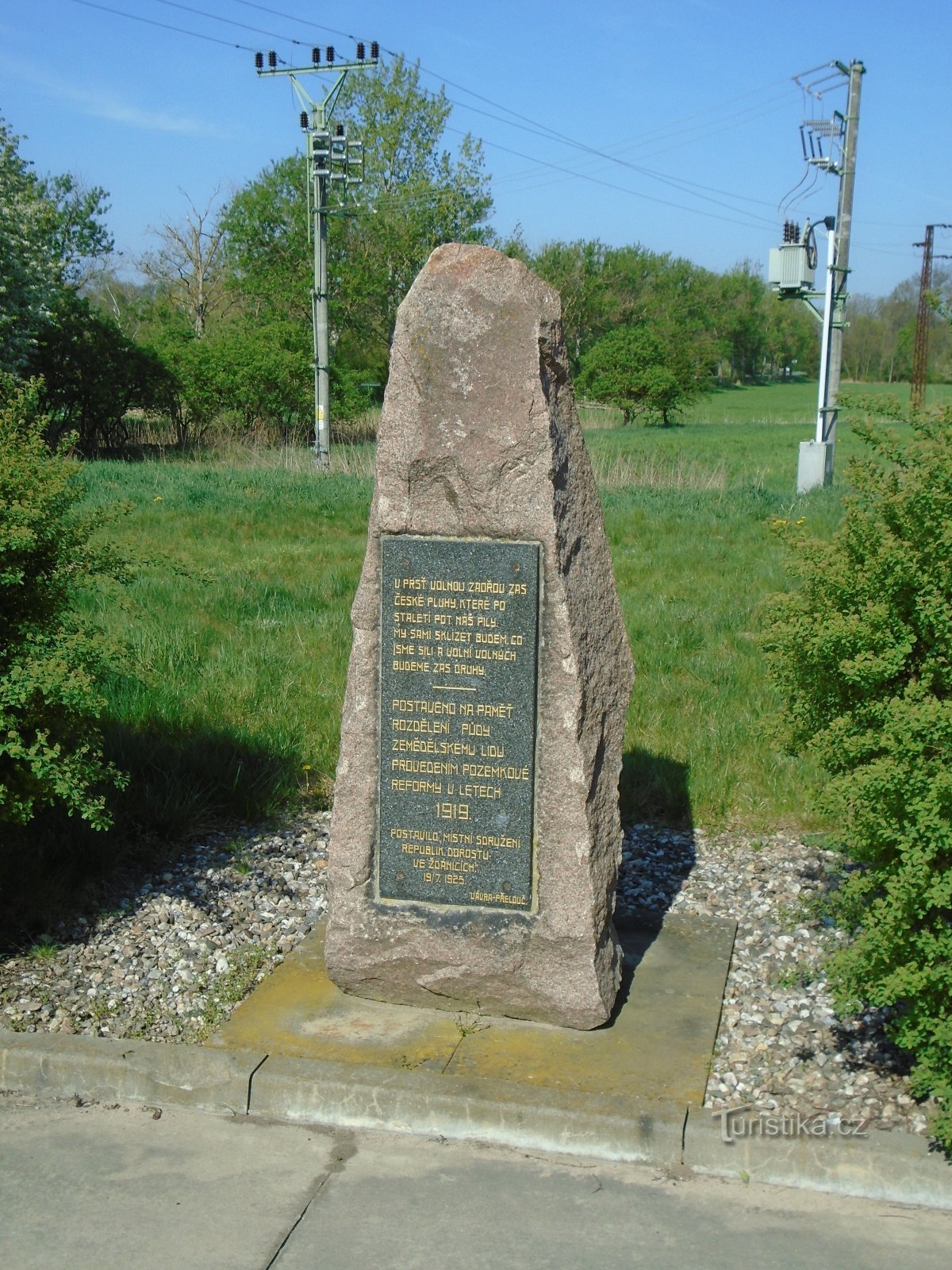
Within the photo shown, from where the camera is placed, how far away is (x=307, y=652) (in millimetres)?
7852

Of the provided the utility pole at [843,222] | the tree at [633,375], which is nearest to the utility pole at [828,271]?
the utility pole at [843,222]

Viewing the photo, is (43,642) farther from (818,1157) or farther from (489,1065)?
(818,1157)

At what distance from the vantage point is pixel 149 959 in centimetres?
444

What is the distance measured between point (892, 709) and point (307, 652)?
16.6ft

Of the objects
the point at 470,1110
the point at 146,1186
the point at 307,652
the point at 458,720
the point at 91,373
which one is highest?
the point at 91,373

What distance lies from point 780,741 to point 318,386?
67.5ft

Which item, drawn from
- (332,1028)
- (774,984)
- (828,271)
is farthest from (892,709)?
(828,271)

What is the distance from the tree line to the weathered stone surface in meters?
1.89

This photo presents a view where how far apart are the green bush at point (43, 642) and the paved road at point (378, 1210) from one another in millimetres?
1104

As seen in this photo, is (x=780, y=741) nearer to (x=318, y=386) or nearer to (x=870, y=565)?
(x=870, y=565)

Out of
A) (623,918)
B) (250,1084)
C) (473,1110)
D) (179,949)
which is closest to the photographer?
(473,1110)

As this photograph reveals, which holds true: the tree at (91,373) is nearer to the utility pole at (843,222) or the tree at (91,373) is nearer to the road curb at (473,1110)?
the utility pole at (843,222)

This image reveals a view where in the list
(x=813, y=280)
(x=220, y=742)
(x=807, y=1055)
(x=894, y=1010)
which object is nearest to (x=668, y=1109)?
(x=807, y=1055)

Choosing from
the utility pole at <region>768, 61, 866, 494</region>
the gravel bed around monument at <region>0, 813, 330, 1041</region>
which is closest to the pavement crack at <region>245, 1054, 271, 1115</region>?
the gravel bed around monument at <region>0, 813, 330, 1041</region>
